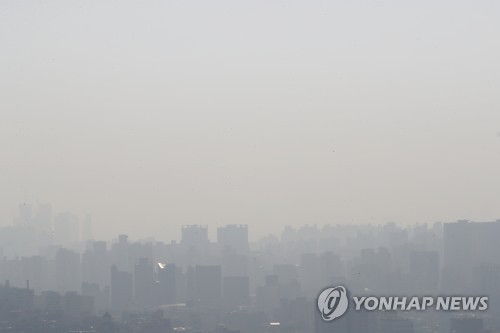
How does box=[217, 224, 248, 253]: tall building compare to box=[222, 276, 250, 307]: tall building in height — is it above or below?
above

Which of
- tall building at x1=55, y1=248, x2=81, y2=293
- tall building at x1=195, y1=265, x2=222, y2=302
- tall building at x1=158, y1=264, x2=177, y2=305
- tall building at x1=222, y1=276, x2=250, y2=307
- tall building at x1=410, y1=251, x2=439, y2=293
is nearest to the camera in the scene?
tall building at x1=410, y1=251, x2=439, y2=293

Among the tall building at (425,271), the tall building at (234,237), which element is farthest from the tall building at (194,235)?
the tall building at (425,271)

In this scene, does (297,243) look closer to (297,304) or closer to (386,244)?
(386,244)

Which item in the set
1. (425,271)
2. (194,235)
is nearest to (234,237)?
(194,235)

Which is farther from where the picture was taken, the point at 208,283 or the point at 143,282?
the point at 143,282

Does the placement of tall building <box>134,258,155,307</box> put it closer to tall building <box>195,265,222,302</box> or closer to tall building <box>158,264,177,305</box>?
tall building <box>158,264,177,305</box>

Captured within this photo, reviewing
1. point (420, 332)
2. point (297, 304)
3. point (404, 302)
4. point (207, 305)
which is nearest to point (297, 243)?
point (207, 305)

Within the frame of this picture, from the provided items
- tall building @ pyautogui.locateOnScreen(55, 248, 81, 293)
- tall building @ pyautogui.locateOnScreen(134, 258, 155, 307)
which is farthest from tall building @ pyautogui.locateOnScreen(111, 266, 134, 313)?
tall building @ pyautogui.locateOnScreen(55, 248, 81, 293)

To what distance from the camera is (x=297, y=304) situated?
18.8m

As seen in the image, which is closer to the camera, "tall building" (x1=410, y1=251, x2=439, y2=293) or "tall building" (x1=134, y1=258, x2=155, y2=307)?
"tall building" (x1=410, y1=251, x2=439, y2=293)

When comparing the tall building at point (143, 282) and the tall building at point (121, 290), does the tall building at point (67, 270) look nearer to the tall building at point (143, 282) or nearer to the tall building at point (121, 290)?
the tall building at point (121, 290)

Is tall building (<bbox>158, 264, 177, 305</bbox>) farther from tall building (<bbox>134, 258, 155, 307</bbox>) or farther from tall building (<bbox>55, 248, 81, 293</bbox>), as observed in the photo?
tall building (<bbox>55, 248, 81, 293</bbox>)

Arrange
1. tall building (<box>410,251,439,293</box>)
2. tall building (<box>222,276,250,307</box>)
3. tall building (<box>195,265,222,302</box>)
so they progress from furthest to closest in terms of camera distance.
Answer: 1. tall building (<box>195,265,222,302</box>)
2. tall building (<box>222,276,250,307</box>)
3. tall building (<box>410,251,439,293</box>)

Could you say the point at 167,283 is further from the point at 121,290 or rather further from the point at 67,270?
the point at 67,270
